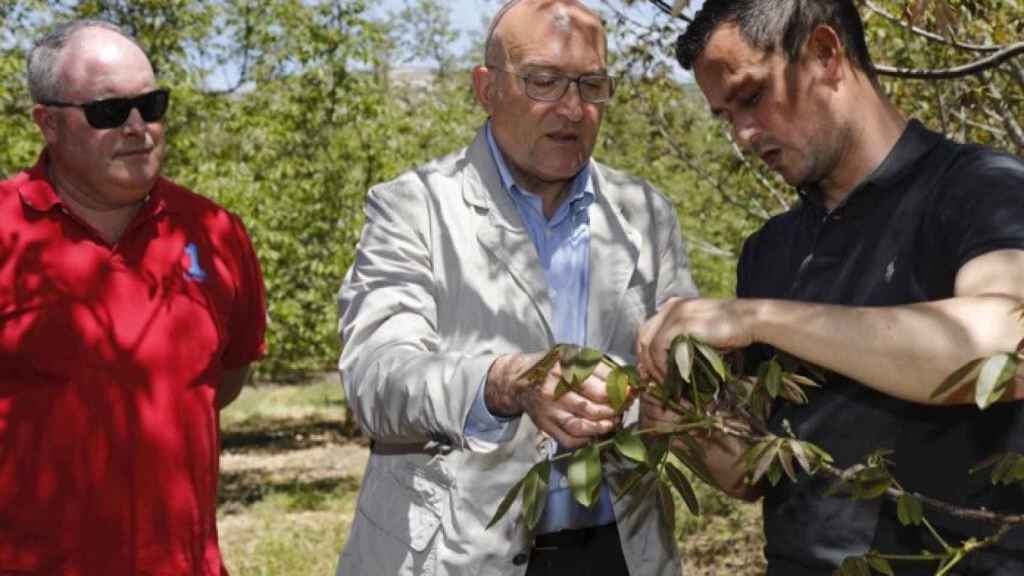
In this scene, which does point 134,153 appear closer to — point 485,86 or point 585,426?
point 485,86

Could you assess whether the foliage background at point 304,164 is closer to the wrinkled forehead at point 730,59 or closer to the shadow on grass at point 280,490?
the shadow on grass at point 280,490

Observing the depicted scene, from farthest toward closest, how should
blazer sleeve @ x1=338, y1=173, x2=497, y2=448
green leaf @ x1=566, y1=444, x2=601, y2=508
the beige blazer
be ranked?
the beige blazer < blazer sleeve @ x1=338, y1=173, x2=497, y2=448 < green leaf @ x1=566, y1=444, x2=601, y2=508

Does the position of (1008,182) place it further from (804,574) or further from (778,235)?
(804,574)

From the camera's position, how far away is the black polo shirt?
2096 mm

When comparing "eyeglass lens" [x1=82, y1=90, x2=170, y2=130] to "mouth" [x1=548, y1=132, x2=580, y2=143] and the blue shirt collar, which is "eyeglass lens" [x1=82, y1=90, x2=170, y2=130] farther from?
"mouth" [x1=548, y1=132, x2=580, y2=143]

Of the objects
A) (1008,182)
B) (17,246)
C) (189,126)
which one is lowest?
(189,126)

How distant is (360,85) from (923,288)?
48.0 feet

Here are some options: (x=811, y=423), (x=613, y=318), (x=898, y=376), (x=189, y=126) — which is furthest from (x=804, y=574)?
(x=189, y=126)

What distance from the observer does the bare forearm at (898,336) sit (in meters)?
1.85

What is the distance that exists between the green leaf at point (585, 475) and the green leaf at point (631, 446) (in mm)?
35

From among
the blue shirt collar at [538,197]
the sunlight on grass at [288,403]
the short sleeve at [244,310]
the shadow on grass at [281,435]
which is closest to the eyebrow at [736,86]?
the blue shirt collar at [538,197]

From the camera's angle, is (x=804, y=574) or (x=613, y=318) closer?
(x=804, y=574)

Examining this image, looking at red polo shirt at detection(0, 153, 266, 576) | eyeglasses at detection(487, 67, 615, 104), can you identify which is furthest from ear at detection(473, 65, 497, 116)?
red polo shirt at detection(0, 153, 266, 576)

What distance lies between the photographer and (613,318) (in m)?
3.13
